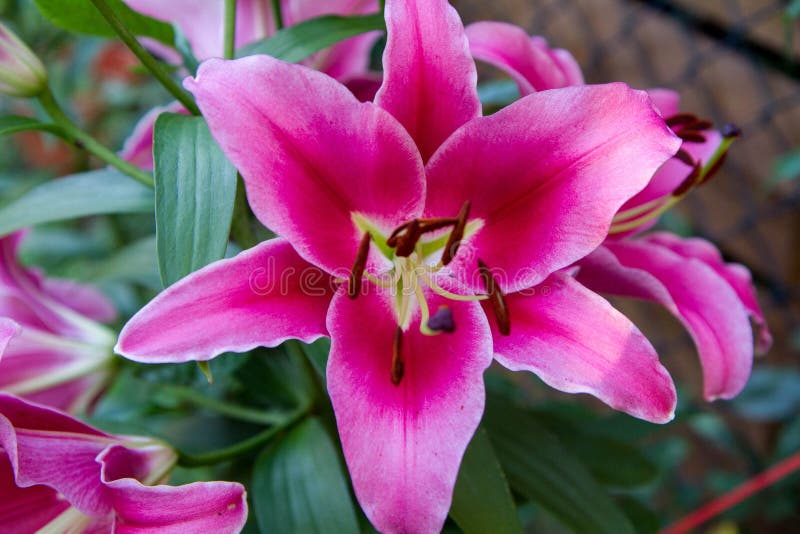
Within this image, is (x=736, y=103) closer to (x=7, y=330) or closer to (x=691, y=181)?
(x=691, y=181)

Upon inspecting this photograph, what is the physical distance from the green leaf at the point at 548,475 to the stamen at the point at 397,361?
0.22 meters

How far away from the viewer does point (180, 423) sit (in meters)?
0.71

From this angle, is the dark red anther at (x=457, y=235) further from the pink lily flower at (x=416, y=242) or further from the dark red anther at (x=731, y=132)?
the dark red anther at (x=731, y=132)

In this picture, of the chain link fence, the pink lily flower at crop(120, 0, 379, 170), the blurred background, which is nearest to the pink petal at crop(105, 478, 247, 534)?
the pink lily flower at crop(120, 0, 379, 170)

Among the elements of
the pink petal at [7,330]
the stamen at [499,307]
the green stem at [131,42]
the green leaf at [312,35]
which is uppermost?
the green stem at [131,42]

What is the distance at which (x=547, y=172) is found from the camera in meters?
0.40

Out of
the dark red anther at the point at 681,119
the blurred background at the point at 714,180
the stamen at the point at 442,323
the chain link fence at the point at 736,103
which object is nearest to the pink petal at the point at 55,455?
the stamen at the point at 442,323

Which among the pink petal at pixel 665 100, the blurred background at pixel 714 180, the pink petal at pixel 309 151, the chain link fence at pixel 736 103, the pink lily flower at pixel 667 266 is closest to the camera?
the pink petal at pixel 309 151

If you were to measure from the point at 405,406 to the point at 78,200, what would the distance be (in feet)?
Answer: 1.08

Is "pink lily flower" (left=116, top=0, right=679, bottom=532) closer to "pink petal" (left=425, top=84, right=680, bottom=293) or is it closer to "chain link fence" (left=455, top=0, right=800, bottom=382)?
"pink petal" (left=425, top=84, right=680, bottom=293)

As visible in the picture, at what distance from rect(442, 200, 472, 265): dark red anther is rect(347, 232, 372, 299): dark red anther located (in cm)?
4

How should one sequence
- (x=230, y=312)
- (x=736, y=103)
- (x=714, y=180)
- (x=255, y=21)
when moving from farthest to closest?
(x=714, y=180) → (x=736, y=103) → (x=255, y=21) → (x=230, y=312)

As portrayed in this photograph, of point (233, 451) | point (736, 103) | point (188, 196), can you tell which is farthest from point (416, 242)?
point (736, 103)

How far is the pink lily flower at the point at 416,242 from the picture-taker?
35 centimetres
